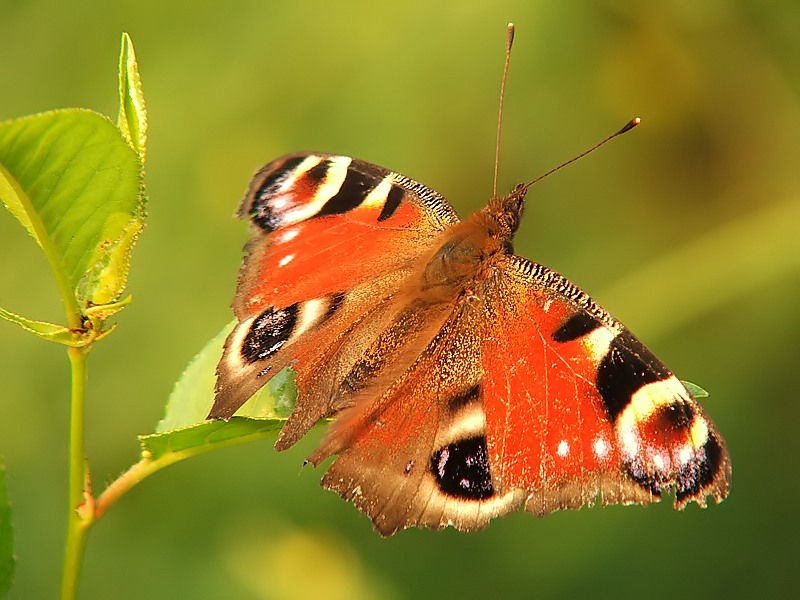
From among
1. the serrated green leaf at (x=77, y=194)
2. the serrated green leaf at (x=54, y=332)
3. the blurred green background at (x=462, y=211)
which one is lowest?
the blurred green background at (x=462, y=211)

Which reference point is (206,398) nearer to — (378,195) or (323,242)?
(323,242)

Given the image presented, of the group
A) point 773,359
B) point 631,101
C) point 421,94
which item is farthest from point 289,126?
point 773,359

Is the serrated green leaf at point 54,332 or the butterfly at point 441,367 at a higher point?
the serrated green leaf at point 54,332

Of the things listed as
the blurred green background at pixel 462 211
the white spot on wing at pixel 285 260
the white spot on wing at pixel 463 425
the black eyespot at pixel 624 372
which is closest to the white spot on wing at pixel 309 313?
the white spot on wing at pixel 285 260

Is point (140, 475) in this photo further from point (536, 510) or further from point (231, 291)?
point (231, 291)

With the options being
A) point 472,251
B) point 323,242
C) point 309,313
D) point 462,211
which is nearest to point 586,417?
point 472,251

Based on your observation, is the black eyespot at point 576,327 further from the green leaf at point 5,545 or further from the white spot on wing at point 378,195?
the green leaf at point 5,545
